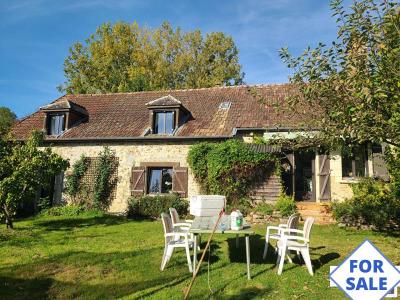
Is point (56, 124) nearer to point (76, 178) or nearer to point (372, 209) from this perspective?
point (76, 178)

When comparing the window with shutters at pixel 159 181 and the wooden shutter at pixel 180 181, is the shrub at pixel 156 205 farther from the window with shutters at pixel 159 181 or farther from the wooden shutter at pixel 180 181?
the window with shutters at pixel 159 181

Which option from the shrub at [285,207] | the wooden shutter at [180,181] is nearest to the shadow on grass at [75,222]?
the wooden shutter at [180,181]

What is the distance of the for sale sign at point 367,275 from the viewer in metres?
2.96

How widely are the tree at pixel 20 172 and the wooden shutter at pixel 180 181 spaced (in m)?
4.85

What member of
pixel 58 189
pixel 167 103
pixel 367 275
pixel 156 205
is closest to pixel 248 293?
pixel 367 275

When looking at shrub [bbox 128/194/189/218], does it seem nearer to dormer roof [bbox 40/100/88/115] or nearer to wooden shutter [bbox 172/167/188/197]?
wooden shutter [bbox 172/167/188/197]

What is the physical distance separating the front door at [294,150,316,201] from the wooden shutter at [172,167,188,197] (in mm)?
5144

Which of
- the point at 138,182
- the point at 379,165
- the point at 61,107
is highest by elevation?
the point at 61,107

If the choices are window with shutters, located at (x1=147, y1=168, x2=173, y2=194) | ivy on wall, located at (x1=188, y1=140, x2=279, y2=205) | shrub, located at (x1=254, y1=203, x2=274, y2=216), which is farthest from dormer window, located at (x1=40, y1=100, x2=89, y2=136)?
shrub, located at (x1=254, y1=203, x2=274, y2=216)

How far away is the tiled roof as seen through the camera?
47.2 ft

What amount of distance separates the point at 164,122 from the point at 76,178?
15.6 ft

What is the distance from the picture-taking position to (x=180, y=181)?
45.8 feet

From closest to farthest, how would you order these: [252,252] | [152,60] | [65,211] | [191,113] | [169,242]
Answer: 1. [169,242]
2. [252,252]
3. [65,211]
4. [191,113]
5. [152,60]

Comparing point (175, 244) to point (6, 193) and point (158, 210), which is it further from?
point (158, 210)
